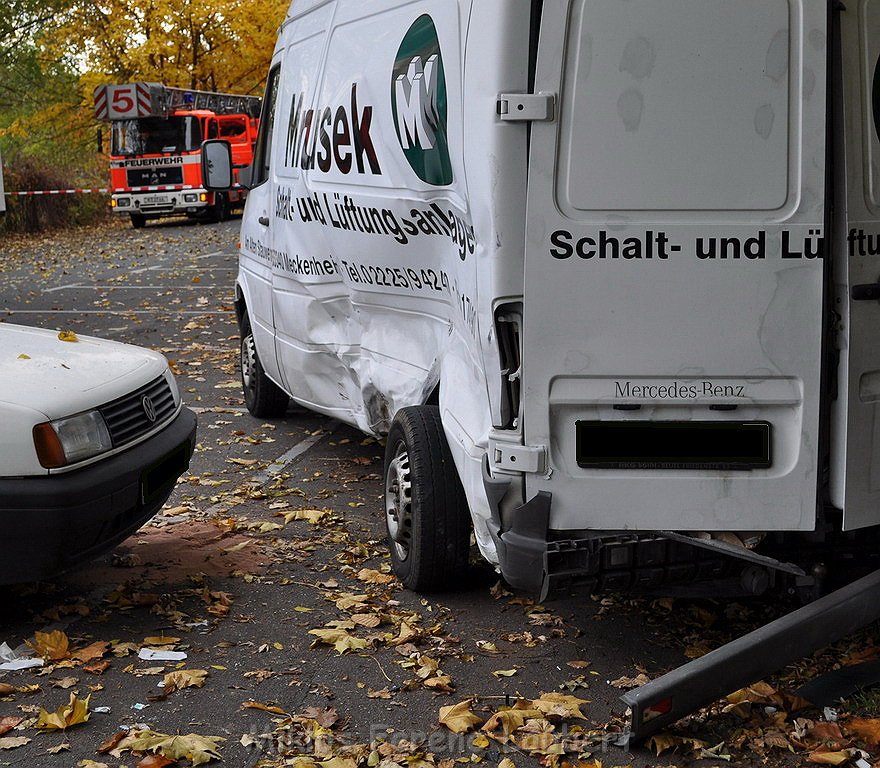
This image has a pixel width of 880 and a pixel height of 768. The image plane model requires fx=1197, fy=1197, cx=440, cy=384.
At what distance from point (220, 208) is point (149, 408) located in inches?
1082

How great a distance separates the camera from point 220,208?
31859 mm

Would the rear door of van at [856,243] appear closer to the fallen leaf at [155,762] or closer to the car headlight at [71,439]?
the fallen leaf at [155,762]

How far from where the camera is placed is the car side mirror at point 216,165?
8242mm

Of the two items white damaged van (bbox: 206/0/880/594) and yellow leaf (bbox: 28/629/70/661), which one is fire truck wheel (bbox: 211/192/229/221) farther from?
white damaged van (bbox: 206/0/880/594)

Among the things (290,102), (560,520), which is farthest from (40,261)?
(560,520)

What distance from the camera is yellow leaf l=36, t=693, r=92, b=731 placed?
160 inches

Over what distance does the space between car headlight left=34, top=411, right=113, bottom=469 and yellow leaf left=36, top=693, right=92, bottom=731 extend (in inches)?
35.1

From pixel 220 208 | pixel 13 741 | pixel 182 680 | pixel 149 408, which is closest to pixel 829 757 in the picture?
pixel 182 680

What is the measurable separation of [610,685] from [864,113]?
220cm

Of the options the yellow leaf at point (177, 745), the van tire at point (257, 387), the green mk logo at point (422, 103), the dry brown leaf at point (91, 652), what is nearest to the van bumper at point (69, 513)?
the dry brown leaf at point (91, 652)

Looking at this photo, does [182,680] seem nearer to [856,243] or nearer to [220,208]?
[856,243]

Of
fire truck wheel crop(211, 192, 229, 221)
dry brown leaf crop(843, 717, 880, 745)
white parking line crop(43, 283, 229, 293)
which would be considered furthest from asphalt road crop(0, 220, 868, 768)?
fire truck wheel crop(211, 192, 229, 221)

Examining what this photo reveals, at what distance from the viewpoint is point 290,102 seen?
7.15 meters

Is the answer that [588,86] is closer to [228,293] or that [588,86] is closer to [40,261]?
[228,293]
